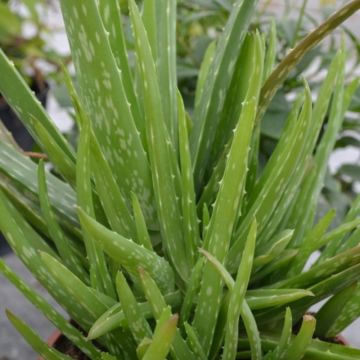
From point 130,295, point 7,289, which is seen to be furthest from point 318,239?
point 7,289

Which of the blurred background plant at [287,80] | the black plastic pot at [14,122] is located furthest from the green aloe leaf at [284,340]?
the black plastic pot at [14,122]

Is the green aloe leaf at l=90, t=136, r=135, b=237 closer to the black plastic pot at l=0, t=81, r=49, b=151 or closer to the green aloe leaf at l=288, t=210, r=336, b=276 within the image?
the green aloe leaf at l=288, t=210, r=336, b=276

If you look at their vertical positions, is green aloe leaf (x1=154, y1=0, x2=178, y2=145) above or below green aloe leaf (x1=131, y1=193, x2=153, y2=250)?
above

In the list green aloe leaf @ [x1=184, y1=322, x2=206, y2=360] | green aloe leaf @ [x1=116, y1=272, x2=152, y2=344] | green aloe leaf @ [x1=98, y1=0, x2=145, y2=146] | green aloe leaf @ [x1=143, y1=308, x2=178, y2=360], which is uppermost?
green aloe leaf @ [x1=98, y1=0, x2=145, y2=146]

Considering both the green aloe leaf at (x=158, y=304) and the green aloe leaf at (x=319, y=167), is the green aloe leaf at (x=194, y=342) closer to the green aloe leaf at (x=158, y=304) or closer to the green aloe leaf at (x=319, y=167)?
the green aloe leaf at (x=158, y=304)

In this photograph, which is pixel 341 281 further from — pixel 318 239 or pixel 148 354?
pixel 148 354

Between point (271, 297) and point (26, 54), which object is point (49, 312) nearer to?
point (271, 297)

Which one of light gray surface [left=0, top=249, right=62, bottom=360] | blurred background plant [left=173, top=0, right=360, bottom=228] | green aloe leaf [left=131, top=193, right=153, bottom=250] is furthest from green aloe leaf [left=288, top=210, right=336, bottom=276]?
light gray surface [left=0, top=249, right=62, bottom=360]
